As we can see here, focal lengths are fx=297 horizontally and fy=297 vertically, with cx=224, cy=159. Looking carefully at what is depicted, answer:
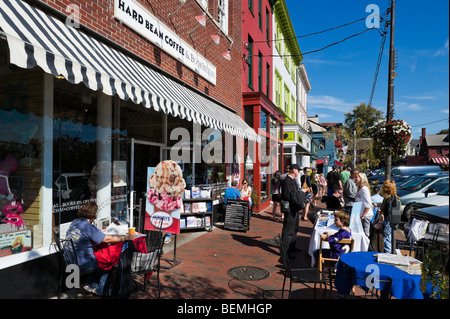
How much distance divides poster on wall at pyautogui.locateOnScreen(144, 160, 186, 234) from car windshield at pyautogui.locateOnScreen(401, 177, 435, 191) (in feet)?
32.5

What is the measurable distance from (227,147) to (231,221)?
3.81m

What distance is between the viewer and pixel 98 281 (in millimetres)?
4410

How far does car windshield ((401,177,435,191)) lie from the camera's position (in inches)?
445

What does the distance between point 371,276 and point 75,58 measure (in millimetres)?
4460

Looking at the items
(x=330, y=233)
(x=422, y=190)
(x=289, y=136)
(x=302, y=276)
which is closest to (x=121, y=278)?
(x=302, y=276)

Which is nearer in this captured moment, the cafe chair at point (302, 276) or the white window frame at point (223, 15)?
the cafe chair at point (302, 276)

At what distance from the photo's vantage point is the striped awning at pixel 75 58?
3141 mm

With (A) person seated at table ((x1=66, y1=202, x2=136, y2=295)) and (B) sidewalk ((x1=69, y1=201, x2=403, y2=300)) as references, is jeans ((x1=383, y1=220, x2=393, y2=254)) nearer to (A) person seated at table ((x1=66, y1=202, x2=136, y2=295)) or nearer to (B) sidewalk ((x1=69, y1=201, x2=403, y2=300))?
(B) sidewalk ((x1=69, y1=201, x2=403, y2=300))

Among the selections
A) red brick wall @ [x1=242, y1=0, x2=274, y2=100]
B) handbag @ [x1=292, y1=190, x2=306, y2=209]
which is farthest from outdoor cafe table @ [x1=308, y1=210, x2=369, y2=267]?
red brick wall @ [x1=242, y1=0, x2=274, y2=100]

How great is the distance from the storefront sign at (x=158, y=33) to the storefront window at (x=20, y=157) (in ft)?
7.06

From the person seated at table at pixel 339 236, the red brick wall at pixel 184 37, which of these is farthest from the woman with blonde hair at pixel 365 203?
the red brick wall at pixel 184 37

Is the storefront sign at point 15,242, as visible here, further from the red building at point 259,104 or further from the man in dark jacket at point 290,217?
the red building at point 259,104
